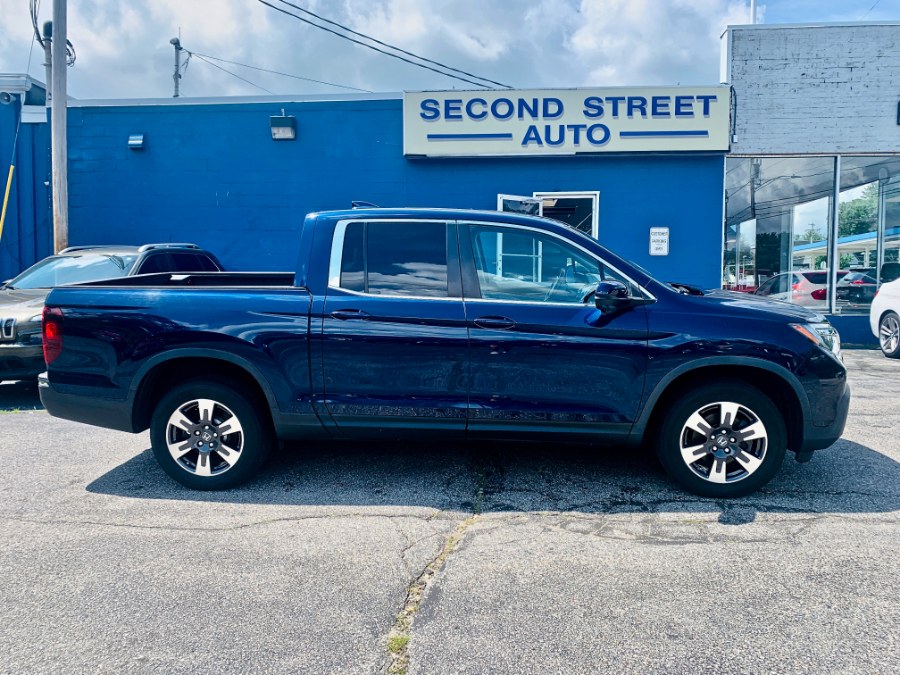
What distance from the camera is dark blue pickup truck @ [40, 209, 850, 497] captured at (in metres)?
4.33

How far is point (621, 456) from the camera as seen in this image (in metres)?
5.33

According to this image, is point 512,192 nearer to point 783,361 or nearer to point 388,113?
point 388,113

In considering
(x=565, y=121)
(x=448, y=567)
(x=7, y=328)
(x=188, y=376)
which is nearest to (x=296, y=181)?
(x=565, y=121)

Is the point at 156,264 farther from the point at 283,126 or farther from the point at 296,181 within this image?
the point at 283,126

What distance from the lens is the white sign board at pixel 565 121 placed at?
11.9 m

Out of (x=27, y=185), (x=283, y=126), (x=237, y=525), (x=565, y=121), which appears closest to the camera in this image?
(x=237, y=525)

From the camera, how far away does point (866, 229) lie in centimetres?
1332

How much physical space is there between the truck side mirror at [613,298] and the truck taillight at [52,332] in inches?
142

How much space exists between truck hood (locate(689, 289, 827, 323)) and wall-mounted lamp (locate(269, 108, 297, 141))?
10.00m

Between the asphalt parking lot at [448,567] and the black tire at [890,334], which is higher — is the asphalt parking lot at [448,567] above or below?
below

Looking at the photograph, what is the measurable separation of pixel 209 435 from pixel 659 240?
968cm

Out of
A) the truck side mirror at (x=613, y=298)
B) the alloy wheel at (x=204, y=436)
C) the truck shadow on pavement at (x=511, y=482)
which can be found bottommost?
the truck shadow on pavement at (x=511, y=482)

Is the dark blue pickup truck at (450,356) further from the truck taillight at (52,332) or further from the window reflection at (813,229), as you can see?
the window reflection at (813,229)

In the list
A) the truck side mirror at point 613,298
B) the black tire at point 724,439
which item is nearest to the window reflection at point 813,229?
the black tire at point 724,439
